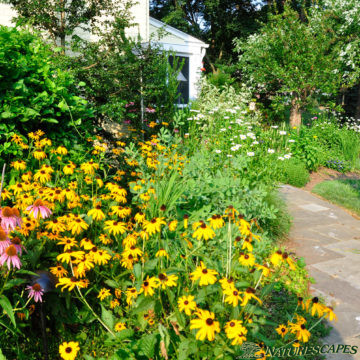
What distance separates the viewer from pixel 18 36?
10.5 feet

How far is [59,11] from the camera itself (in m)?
5.70

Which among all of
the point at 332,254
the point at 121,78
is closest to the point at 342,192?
the point at 332,254

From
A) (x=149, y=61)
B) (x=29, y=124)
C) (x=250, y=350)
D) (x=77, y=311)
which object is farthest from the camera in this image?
(x=149, y=61)

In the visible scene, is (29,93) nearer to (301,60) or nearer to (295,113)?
(301,60)

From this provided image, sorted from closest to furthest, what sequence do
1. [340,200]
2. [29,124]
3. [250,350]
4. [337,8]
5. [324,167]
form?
[250,350] → [29,124] → [340,200] → [324,167] → [337,8]

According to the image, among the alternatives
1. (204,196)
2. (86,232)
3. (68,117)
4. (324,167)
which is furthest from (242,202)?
(324,167)

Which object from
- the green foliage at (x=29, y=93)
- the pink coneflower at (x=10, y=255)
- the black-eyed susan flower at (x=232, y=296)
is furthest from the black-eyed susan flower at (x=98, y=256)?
the green foliage at (x=29, y=93)

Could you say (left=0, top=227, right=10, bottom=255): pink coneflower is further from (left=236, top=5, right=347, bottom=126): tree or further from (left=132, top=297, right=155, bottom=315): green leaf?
(left=236, top=5, right=347, bottom=126): tree

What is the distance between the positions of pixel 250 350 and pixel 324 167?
22.3 ft

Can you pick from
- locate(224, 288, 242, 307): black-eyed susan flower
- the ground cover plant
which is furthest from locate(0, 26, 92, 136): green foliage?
locate(224, 288, 242, 307): black-eyed susan flower

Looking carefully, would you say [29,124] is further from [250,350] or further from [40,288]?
[250,350]

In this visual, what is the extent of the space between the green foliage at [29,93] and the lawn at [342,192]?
12.9ft

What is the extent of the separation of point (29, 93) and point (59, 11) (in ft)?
11.4

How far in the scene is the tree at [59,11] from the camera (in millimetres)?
5652
